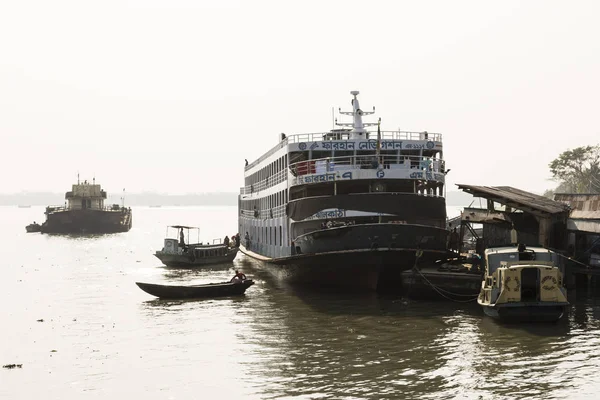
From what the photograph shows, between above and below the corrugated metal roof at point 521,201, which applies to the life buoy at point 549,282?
below

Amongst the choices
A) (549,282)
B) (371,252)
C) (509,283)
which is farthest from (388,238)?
(549,282)

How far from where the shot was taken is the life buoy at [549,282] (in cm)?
2975

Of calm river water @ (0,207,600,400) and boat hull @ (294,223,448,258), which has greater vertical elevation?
boat hull @ (294,223,448,258)

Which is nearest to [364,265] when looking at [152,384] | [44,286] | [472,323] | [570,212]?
[472,323]

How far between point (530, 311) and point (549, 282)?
1398 mm

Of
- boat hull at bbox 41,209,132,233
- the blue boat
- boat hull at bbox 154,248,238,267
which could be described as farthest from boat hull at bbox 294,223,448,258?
boat hull at bbox 41,209,132,233

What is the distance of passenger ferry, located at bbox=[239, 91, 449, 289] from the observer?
121ft

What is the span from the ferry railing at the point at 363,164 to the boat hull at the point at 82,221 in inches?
3850

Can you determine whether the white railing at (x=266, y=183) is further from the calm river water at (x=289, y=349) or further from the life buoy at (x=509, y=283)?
the life buoy at (x=509, y=283)

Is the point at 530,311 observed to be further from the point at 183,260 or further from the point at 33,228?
the point at 33,228

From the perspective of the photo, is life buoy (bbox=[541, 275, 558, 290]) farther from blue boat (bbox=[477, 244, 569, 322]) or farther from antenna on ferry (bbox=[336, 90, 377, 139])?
antenna on ferry (bbox=[336, 90, 377, 139])

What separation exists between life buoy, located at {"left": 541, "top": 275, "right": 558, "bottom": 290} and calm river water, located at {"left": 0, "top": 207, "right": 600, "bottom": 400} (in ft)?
5.28

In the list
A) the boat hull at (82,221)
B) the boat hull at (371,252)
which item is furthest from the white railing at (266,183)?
the boat hull at (82,221)

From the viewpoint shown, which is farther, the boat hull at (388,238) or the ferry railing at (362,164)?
the ferry railing at (362,164)
